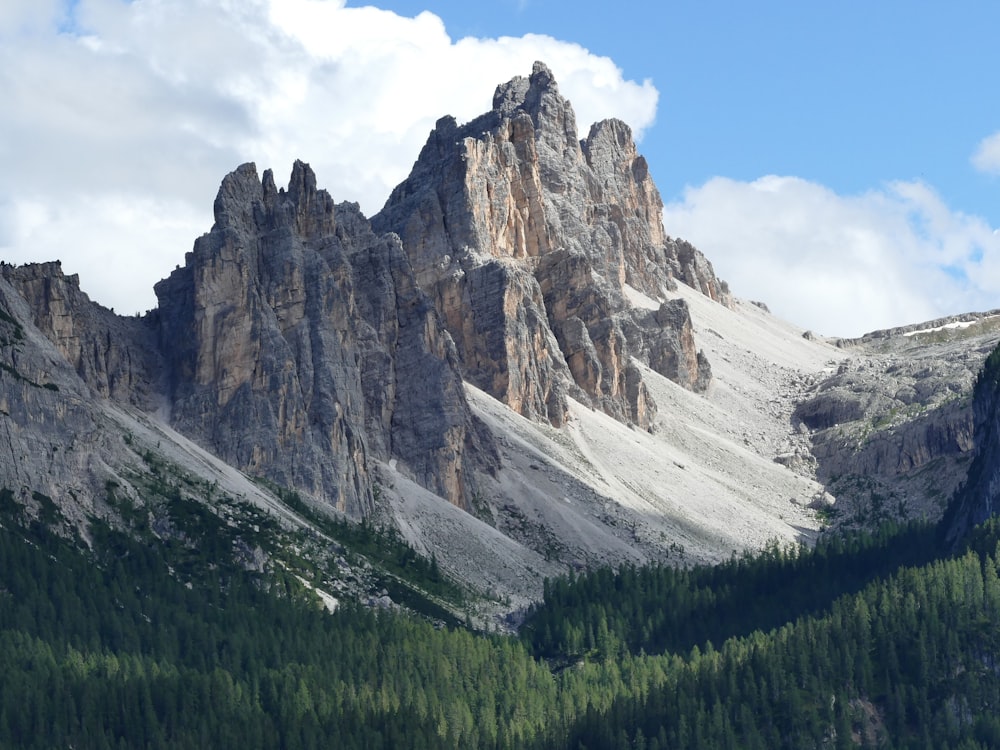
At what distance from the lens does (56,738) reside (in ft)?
653

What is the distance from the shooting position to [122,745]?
199750 millimetres

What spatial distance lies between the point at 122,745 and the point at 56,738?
549 cm
